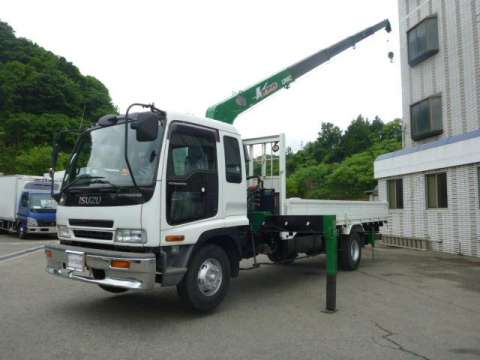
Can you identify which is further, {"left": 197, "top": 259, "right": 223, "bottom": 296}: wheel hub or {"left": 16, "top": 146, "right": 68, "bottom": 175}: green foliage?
{"left": 16, "top": 146, "right": 68, "bottom": 175}: green foliage

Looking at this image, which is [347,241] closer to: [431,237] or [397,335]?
[397,335]

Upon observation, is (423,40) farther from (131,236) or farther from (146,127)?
(131,236)

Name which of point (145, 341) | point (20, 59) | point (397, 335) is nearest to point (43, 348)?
point (145, 341)

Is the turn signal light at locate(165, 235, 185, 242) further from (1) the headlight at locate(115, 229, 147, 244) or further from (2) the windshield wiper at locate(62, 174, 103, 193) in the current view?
(2) the windshield wiper at locate(62, 174, 103, 193)

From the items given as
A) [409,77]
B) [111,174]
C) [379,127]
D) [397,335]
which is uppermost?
[379,127]

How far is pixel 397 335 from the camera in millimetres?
4898

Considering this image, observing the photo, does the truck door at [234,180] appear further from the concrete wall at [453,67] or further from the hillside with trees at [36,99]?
the hillside with trees at [36,99]

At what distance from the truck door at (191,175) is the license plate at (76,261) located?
120 cm

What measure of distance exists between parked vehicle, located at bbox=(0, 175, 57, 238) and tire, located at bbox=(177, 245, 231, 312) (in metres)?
14.7

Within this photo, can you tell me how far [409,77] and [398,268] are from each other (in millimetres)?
8513

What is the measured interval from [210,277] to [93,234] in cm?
166

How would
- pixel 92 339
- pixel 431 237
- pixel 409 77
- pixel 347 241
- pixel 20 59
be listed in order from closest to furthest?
1. pixel 92 339
2. pixel 347 241
3. pixel 431 237
4. pixel 409 77
5. pixel 20 59

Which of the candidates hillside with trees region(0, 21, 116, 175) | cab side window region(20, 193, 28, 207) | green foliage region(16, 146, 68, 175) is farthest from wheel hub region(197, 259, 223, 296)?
hillside with trees region(0, 21, 116, 175)

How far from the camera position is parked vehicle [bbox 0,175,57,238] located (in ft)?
58.4
